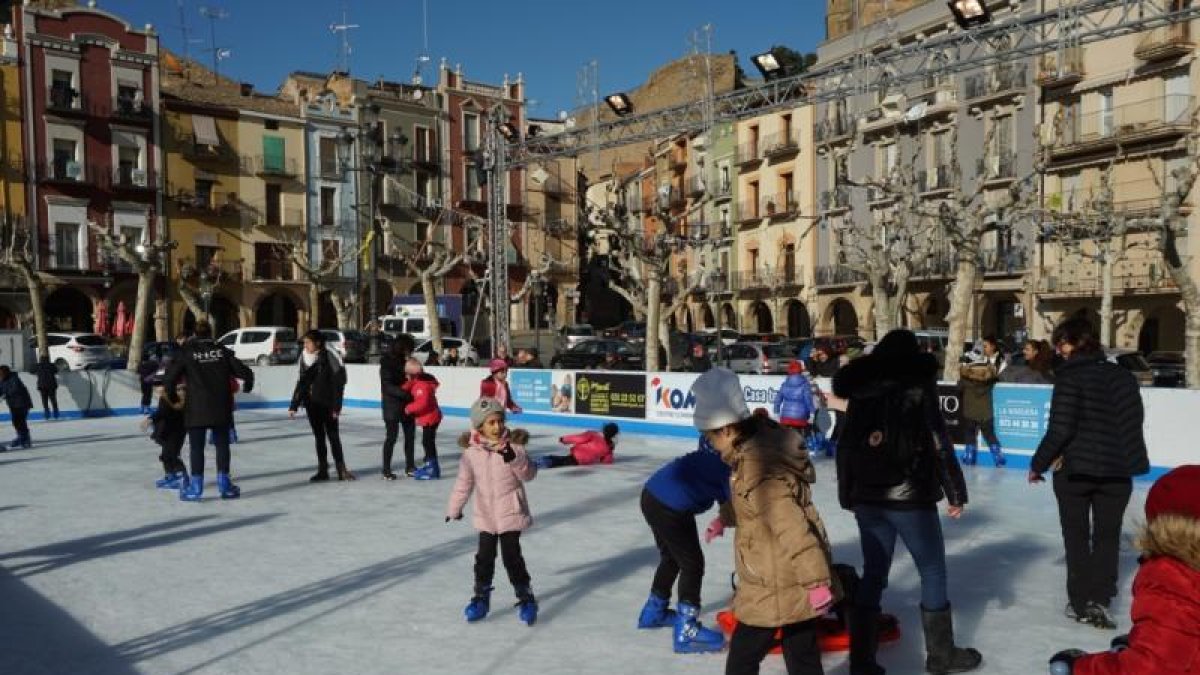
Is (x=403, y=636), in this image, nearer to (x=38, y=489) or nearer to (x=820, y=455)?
(x=38, y=489)

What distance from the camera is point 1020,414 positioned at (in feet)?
38.8

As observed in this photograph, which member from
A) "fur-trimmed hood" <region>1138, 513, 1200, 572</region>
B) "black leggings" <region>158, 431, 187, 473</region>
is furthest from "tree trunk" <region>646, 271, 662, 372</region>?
"fur-trimmed hood" <region>1138, 513, 1200, 572</region>

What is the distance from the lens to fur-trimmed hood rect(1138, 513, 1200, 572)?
7.55 ft

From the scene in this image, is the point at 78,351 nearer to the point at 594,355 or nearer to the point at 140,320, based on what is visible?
the point at 140,320

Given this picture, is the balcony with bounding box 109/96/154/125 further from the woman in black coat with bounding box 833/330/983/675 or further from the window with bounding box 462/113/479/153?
the woman in black coat with bounding box 833/330/983/675

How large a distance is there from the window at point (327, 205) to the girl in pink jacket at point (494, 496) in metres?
40.4

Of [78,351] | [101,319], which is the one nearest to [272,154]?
[101,319]

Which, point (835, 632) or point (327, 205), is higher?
point (327, 205)

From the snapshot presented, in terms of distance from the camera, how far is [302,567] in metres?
6.73

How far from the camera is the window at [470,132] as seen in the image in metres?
48.2

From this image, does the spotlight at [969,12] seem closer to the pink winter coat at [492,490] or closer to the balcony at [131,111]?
the pink winter coat at [492,490]

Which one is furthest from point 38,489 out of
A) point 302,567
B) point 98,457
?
point 302,567

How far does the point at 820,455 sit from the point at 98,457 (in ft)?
30.3

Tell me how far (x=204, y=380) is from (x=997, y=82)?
31443 mm
